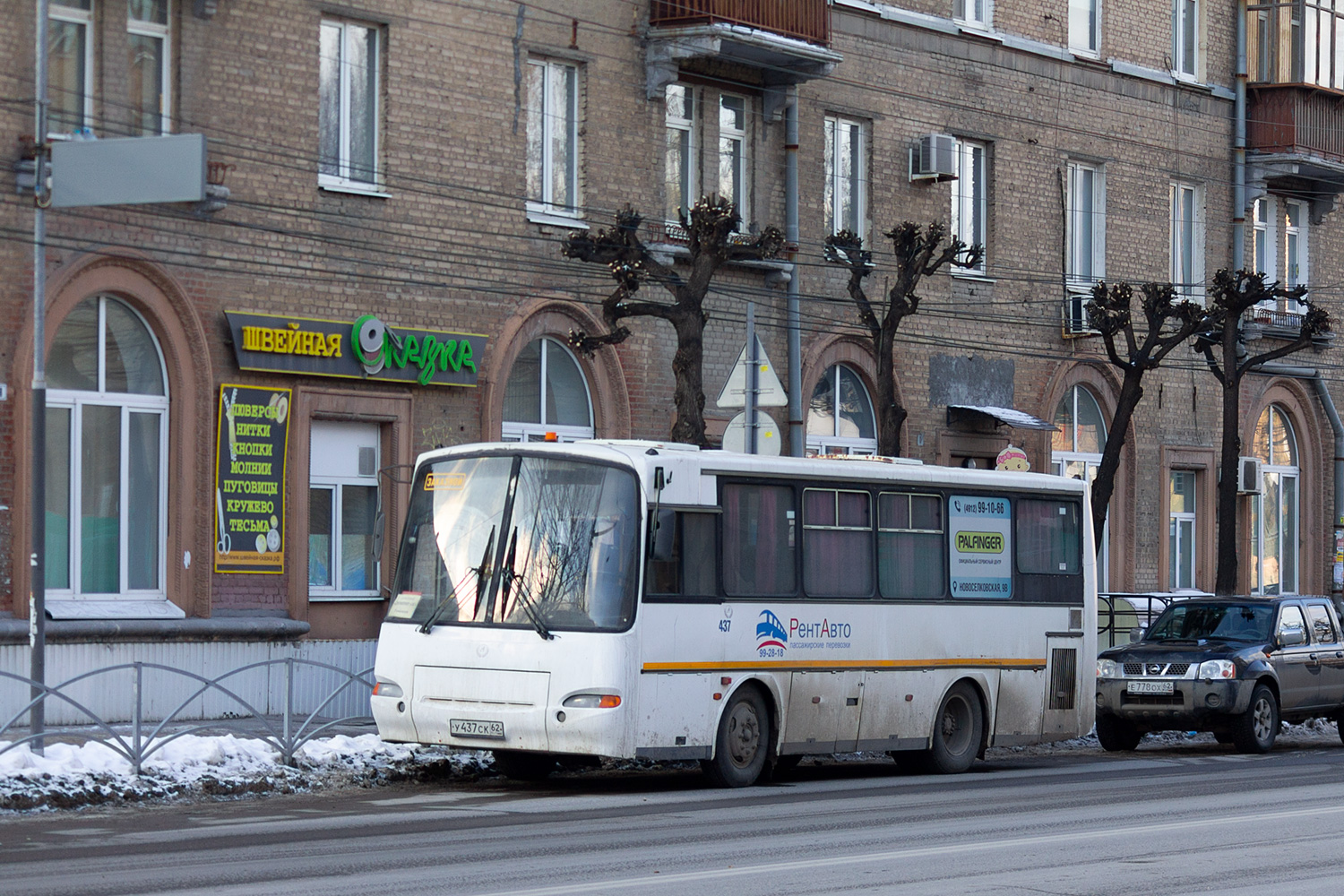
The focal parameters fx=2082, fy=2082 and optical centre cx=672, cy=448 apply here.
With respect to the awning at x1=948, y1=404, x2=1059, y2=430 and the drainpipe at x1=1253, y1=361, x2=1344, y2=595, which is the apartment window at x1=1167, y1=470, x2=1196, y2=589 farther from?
the awning at x1=948, y1=404, x2=1059, y2=430

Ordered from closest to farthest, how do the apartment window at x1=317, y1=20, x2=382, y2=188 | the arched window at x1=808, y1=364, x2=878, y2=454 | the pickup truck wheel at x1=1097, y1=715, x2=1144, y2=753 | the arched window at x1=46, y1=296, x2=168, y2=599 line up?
the arched window at x1=46, y1=296, x2=168, y2=599, the pickup truck wheel at x1=1097, y1=715, x2=1144, y2=753, the apartment window at x1=317, y1=20, x2=382, y2=188, the arched window at x1=808, y1=364, x2=878, y2=454

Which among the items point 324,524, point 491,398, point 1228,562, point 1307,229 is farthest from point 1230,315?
point 324,524

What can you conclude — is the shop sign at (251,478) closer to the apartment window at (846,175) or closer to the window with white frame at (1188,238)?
the apartment window at (846,175)

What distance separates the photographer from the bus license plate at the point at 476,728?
52.8ft

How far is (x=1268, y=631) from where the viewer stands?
22.6 m

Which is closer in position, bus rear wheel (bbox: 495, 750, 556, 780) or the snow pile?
the snow pile

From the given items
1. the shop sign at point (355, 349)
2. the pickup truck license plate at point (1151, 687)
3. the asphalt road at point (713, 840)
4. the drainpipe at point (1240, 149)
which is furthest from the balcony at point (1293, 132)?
the asphalt road at point (713, 840)

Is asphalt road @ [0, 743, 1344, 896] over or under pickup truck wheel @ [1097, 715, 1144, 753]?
over

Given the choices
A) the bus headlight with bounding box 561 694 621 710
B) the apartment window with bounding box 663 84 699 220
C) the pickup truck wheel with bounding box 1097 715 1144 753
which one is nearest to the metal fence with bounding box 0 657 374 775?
the bus headlight with bounding box 561 694 621 710

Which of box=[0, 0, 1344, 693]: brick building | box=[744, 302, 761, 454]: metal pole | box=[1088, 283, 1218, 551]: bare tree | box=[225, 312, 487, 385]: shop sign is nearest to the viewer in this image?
box=[744, 302, 761, 454]: metal pole

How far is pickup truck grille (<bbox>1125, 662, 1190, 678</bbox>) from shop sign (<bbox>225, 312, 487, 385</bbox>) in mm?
8219

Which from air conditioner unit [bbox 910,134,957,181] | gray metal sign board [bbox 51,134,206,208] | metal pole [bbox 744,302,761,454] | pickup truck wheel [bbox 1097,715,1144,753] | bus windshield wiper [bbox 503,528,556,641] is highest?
air conditioner unit [bbox 910,134,957,181]

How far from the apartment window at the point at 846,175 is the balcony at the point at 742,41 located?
1703 millimetres

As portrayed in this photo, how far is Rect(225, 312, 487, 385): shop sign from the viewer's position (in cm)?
2214
